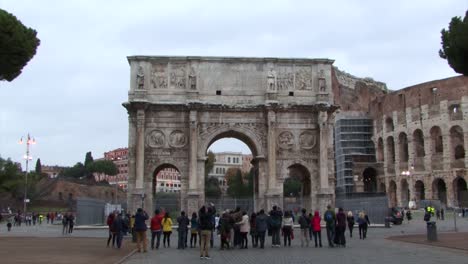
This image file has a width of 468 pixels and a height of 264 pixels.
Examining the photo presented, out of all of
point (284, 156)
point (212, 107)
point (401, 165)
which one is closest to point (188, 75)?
point (212, 107)

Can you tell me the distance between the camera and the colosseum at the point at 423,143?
5219cm

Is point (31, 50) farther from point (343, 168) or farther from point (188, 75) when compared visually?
point (343, 168)

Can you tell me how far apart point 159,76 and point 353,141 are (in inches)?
1426

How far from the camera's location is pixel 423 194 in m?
57.1

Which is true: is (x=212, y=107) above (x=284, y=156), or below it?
above

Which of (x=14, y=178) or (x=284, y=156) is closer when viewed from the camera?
(x=284, y=156)

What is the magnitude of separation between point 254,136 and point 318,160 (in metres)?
4.17

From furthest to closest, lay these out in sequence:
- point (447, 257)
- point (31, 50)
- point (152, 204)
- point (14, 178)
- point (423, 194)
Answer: point (14, 178) < point (423, 194) < point (152, 204) < point (31, 50) < point (447, 257)

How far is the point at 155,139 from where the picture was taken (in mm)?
32844

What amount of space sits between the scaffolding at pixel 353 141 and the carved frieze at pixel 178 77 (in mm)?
33968

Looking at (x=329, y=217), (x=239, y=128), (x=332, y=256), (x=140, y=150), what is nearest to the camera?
(x=332, y=256)

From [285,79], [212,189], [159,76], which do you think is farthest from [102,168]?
[285,79]

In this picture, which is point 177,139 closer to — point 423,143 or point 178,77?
point 178,77

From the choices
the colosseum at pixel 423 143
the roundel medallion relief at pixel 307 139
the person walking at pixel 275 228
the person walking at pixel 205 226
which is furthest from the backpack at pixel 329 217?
the colosseum at pixel 423 143
